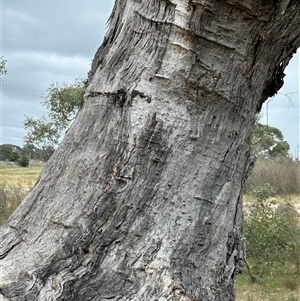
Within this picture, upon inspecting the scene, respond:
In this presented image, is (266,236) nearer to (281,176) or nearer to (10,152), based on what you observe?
(281,176)

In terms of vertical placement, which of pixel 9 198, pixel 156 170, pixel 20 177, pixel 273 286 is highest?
pixel 20 177

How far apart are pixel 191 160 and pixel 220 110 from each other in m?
0.21

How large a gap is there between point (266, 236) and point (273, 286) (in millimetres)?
950

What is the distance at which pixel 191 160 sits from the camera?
1829 mm

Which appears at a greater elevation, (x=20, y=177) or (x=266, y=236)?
(x=20, y=177)

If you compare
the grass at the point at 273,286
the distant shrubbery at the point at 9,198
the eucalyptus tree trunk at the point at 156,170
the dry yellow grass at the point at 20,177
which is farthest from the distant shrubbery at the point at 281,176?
the eucalyptus tree trunk at the point at 156,170

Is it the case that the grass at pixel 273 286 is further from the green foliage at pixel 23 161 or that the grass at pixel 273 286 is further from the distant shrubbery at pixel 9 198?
the green foliage at pixel 23 161

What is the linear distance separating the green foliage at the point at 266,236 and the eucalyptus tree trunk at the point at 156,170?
7873mm

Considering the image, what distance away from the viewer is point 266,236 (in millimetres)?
9531

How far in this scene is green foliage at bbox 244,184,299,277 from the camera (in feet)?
31.3

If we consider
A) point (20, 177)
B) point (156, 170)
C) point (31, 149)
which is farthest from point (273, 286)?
point (31, 149)

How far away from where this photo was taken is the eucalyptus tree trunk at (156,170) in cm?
172

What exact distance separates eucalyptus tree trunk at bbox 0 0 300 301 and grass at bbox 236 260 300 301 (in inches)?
281

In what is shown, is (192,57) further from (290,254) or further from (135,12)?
(290,254)
